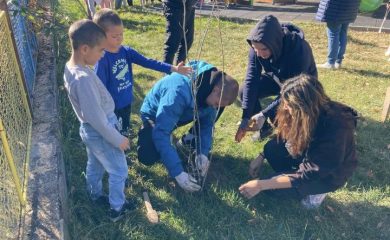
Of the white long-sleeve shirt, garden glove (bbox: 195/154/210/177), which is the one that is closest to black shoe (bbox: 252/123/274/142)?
garden glove (bbox: 195/154/210/177)

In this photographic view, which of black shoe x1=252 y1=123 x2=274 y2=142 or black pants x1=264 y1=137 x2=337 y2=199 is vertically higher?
black pants x1=264 y1=137 x2=337 y2=199

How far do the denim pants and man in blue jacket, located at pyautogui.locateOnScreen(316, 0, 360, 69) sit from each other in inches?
142

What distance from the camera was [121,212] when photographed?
9.00 ft

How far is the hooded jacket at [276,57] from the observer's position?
295 cm

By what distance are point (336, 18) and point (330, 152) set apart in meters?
3.07

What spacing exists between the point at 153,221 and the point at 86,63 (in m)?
1.14

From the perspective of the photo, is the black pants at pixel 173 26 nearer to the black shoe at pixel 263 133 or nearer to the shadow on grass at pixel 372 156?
the black shoe at pixel 263 133

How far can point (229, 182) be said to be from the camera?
3.16m

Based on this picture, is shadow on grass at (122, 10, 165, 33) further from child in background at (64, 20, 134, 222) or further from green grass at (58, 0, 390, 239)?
child in background at (64, 20, 134, 222)

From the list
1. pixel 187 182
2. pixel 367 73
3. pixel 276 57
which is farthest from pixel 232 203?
pixel 367 73

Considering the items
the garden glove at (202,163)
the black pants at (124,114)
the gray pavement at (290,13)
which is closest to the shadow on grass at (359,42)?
the gray pavement at (290,13)

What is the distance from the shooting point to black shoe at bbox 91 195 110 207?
112 inches

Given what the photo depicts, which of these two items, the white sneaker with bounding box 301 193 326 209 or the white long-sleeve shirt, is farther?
the white sneaker with bounding box 301 193 326 209

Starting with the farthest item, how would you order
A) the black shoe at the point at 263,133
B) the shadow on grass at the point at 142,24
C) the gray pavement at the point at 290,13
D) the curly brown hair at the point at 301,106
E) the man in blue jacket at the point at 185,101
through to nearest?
the gray pavement at the point at 290,13 → the shadow on grass at the point at 142,24 → the black shoe at the point at 263,133 → the man in blue jacket at the point at 185,101 → the curly brown hair at the point at 301,106
